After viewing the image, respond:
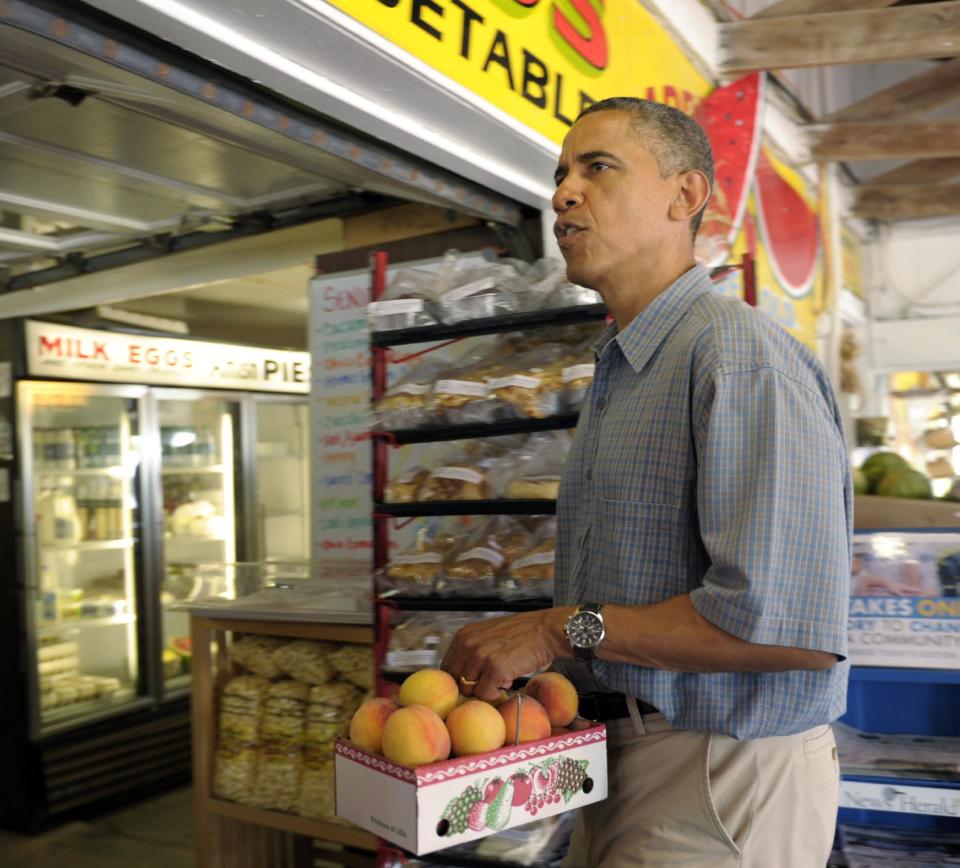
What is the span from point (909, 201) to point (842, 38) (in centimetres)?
420

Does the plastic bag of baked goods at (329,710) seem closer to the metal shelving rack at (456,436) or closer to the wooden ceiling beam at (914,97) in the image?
the metal shelving rack at (456,436)

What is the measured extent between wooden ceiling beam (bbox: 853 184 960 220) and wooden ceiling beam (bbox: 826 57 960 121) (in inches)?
74.3

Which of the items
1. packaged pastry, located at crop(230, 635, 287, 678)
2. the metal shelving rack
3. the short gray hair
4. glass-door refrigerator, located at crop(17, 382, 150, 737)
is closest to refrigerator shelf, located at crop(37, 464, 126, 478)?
glass-door refrigerator, located at crop(17, 382, 150, 737)

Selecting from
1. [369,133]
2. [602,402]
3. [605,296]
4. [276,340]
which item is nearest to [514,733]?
[602,402]

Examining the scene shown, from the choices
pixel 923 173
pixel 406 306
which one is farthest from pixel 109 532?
pixel 923 173

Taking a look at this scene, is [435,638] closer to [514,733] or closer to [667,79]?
[514,733]

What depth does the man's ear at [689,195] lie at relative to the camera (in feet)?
4.67

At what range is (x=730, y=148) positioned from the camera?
172 inches

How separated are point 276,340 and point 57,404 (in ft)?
8.81

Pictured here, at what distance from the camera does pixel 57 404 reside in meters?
5.40

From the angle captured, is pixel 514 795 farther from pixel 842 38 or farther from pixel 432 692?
pixel 842 38

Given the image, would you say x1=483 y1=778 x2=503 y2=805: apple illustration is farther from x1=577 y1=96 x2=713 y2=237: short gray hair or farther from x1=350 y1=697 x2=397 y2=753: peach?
x1=577 y1=96 x2=713 y2=237: short gray hair

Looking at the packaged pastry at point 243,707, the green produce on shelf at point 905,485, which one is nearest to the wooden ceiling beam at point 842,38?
the green produce on shelf at point 905,485

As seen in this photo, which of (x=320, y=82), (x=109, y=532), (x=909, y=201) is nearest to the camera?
(x=320, y=82)
